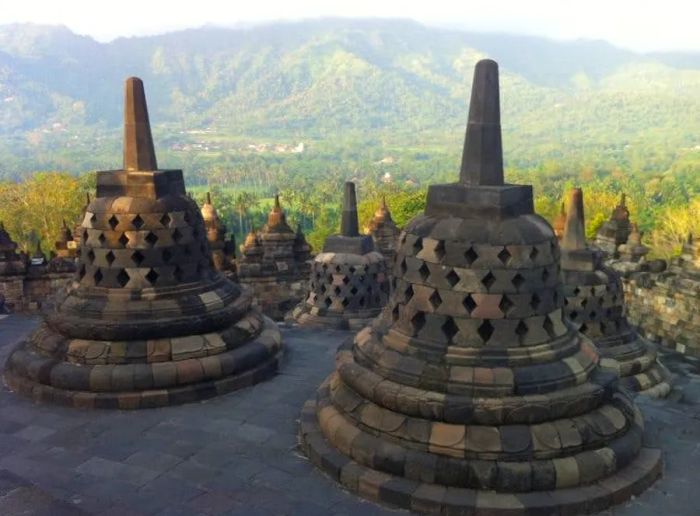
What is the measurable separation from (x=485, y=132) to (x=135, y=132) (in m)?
4.59

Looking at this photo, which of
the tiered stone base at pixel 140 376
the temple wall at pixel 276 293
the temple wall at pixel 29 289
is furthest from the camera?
the temple wall at pixel 276 293

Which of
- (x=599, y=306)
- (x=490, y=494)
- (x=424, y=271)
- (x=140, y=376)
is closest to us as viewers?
(x=490, y=494)

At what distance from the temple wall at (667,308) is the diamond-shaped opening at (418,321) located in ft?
45.2

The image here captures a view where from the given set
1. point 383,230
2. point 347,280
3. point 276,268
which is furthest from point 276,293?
point 383,230

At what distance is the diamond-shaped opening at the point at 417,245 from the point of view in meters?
5.47

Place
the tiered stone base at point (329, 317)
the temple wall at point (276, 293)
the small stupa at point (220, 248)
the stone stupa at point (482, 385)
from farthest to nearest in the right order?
the temple wall at point (276, 293), the small stupa at point (220, 248), the tiered stone base at point (329, 317), the stone stupa at point (482, 385)

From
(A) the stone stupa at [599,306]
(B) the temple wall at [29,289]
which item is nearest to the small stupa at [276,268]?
(B) the temple wall at [29,289]

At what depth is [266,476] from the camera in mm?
5387

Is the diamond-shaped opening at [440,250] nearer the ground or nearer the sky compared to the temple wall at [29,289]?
nearer the sky

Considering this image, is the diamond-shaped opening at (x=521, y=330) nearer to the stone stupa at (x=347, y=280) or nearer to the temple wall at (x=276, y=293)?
the stone stupa at (x=347, y=280)

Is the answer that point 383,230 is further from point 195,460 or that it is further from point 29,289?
point 195,460

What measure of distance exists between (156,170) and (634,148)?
8020 inches

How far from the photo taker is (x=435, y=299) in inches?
210

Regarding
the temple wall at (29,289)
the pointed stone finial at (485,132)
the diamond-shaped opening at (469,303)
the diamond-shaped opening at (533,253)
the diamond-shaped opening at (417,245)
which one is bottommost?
the temple wall at (29,289)
